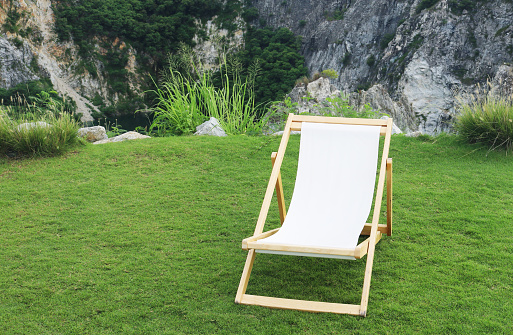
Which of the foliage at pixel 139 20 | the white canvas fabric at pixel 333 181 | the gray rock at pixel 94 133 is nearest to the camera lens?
the white canvas fabric at pixel 333 181

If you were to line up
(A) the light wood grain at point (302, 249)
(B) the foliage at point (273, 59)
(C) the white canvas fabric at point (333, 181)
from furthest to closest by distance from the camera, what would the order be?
(B) the foliage at point (273, 59) < (C) the white canvas fabric at point (333, 181) < (A) the light wood grain at point (302, 249)

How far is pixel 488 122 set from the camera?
4.40 metres

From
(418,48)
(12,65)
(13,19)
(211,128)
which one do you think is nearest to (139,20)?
(13,19)

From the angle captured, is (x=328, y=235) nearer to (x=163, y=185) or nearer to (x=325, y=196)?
(x=325, y=196)

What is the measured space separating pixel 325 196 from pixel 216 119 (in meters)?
3.47

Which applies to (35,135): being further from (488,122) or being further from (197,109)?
(488,122)

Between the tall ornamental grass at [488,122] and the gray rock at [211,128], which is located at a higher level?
the tall ornamental grass at [488,122]

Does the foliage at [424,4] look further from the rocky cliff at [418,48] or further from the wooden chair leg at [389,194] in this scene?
the wooden chair leg at [389,194]

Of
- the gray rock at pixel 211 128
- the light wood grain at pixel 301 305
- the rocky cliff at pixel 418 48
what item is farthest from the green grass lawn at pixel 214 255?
the rocky cliff at pixel 418 48

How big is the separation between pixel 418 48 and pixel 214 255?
23670 millimetres

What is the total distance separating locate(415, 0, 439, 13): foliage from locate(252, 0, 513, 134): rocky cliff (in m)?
0.06

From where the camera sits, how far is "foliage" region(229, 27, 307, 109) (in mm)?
24406

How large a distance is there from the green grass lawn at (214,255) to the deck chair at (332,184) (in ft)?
0.86

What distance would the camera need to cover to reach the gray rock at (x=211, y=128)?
18.2 ft
